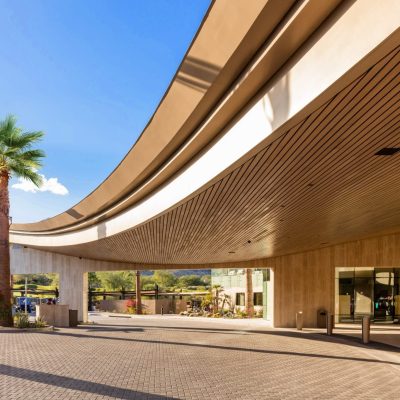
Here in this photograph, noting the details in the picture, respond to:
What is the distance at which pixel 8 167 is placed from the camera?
20406mm

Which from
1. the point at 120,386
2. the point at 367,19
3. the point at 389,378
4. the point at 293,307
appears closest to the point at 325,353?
the point at 389,378

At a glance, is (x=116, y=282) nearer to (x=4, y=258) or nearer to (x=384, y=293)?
(x=4, y=258)

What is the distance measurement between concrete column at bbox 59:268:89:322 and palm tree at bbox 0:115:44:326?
330 inches

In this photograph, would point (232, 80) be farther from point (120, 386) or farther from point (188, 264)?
point (188, 264)

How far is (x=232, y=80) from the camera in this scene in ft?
18.7

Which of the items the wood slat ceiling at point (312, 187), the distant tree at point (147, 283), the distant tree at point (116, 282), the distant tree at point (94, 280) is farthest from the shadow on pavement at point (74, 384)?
the distant tree at point (94, 280)

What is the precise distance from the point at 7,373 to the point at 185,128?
7604mm

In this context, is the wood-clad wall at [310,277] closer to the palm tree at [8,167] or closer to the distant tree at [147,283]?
the palm tree at [8,167]

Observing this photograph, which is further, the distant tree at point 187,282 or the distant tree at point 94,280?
the distant tree at point 187,282

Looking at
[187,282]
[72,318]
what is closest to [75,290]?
[72,318]

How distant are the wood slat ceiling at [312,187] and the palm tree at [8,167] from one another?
562 cm

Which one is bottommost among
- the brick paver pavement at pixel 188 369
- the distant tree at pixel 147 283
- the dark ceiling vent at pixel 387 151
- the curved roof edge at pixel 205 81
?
the distant tree at pixel 147 283

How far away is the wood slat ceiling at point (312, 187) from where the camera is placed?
5.05 meters

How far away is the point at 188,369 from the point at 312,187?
5973mm
